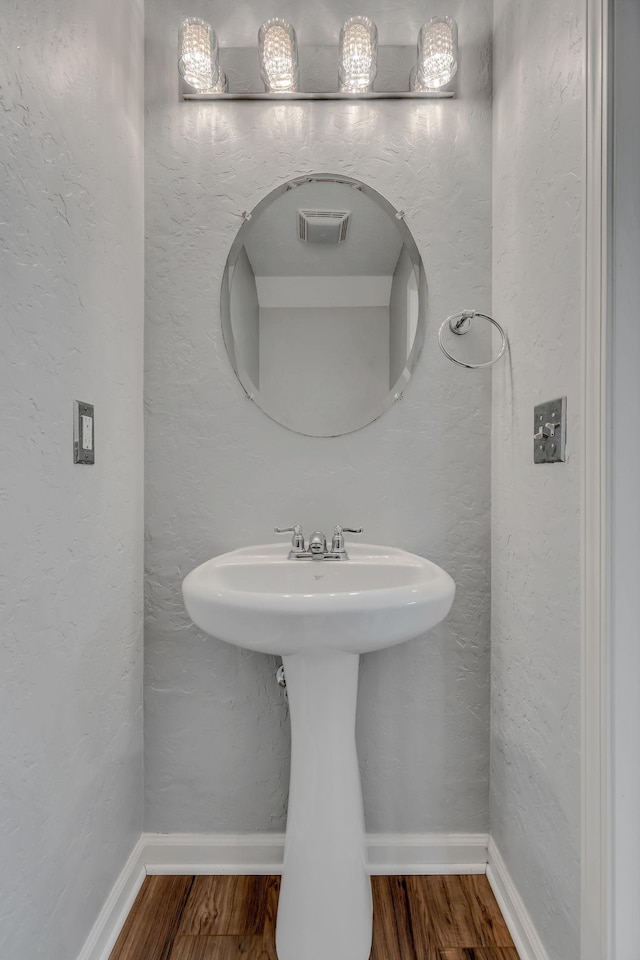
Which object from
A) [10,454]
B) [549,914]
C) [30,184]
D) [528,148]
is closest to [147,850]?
[549,914]

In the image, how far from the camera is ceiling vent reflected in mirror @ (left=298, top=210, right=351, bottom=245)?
1.43m

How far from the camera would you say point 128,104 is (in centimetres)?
130

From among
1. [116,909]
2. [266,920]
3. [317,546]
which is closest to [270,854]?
[266,920]

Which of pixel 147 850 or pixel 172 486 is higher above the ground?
pixel 172 486

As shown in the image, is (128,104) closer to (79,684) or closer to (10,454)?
(10,454)

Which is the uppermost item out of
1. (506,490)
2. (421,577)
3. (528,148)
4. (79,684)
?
(528,148)

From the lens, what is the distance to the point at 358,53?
1350mm

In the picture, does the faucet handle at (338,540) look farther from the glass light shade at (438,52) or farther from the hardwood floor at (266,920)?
the glass light shade at (438,52)

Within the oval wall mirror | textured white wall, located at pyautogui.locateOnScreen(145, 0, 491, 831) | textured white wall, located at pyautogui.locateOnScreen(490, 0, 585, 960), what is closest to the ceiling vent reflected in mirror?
the oval wall mirror

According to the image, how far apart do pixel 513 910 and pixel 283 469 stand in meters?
1.10

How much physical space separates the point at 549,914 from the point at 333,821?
0.43 m

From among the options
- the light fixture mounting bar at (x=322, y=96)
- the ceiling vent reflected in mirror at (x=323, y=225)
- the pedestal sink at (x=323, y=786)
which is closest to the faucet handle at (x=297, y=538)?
the pedestal sink at (x=323, y=786)

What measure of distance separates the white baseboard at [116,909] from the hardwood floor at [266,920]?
21mm

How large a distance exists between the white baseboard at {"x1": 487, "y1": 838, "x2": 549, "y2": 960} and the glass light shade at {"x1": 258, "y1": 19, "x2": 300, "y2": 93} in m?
1.92
